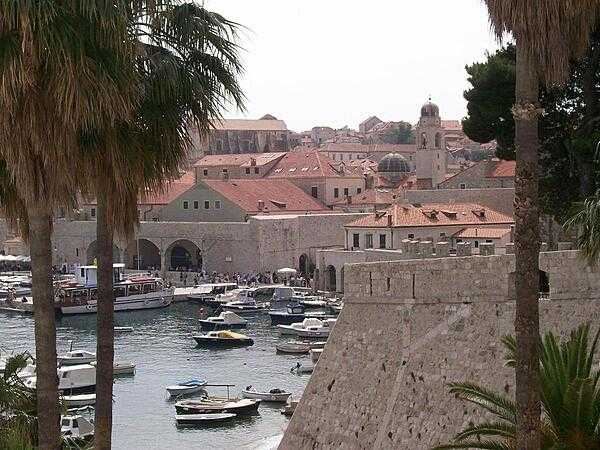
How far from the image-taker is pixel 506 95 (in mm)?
24156

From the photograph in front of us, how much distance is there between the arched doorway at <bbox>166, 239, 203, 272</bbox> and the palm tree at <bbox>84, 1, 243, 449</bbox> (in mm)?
64221

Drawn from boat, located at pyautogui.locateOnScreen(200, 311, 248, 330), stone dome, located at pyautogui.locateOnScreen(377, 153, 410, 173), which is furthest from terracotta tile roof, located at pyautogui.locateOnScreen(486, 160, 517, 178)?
stone dome, located at pyautogui.locateOnScreen(377, 153, 410, 173)

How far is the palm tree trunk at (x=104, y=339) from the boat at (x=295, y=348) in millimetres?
34230

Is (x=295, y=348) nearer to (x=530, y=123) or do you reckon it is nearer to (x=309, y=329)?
(x=309, y=329)

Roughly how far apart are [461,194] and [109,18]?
5227 centimetres

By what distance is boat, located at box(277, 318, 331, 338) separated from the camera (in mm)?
46812

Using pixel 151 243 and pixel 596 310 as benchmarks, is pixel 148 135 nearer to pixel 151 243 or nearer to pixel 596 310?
pixel 596 310

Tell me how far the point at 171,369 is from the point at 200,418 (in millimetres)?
8569

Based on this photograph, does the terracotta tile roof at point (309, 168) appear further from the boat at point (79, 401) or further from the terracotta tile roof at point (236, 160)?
the boat at point (79, 401)

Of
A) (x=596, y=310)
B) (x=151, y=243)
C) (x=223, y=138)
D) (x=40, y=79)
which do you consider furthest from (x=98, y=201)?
(x=223, y=138)

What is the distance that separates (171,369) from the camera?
4028 centimetres

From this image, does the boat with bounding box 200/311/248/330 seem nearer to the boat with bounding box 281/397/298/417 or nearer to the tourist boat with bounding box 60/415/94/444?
the boat with bounding box 281/397/298/417

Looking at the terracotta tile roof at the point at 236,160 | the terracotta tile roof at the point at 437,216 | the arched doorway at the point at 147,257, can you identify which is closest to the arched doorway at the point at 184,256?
the arched doorway at the point at 147,257

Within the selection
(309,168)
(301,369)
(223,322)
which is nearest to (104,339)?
(301,369)
